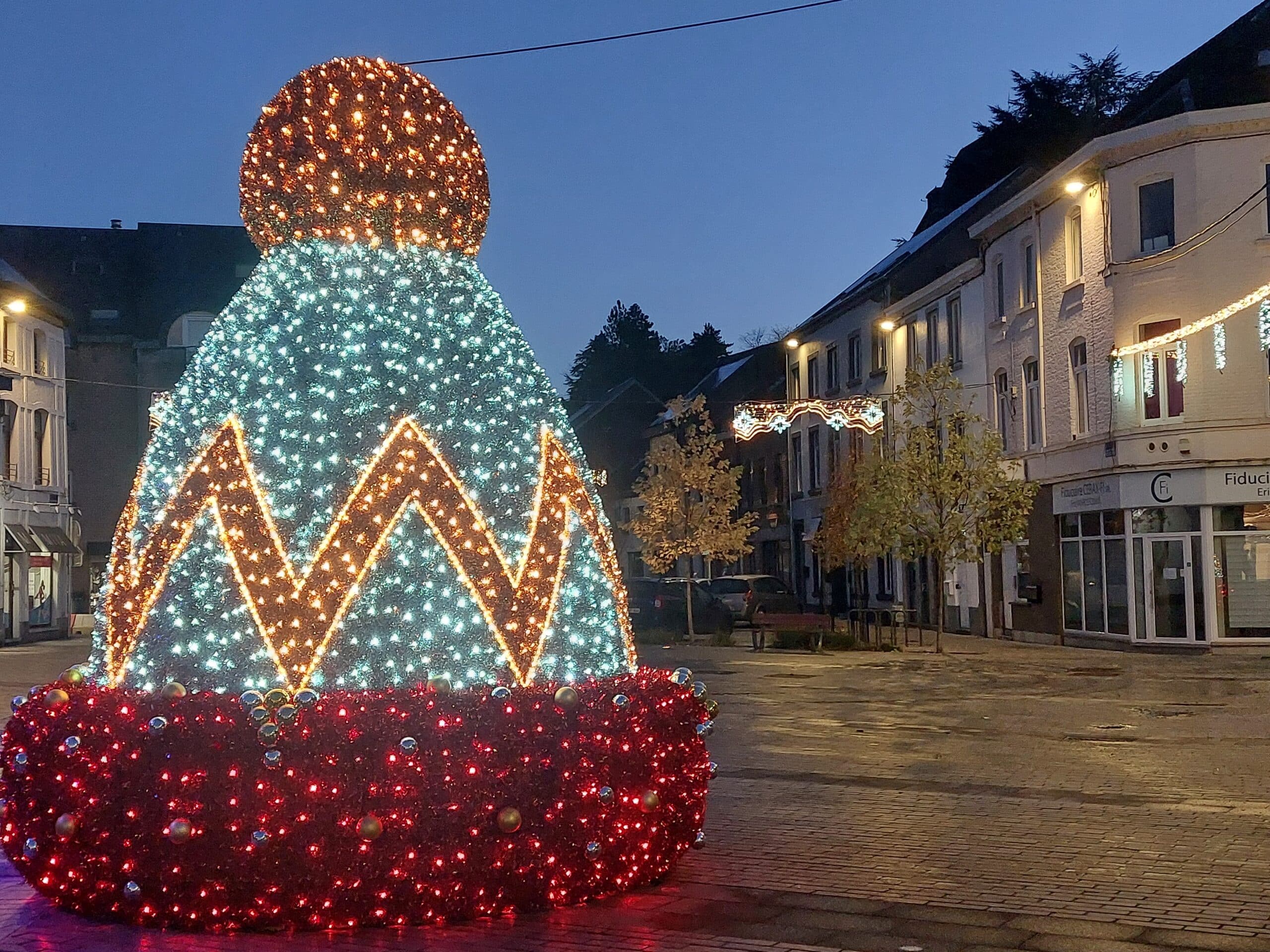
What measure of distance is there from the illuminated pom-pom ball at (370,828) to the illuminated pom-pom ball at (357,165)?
9.68 ft

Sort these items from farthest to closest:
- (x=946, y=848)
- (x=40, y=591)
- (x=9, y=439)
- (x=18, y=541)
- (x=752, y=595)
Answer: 1. (x=40, y=591)
2. (x=9, y=439)
3. (x=18, y=541)
4. (x=752, y=595)
5. (x=946, y=848)

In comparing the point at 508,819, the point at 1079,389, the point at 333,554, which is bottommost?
the point at 508,819

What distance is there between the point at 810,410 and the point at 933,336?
23.0 ft

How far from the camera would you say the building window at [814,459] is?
48.1 metres

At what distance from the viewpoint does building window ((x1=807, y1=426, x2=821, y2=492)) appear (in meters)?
48.1

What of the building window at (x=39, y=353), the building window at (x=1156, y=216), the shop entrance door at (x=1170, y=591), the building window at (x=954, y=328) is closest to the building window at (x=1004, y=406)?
the building window at (x=954, y=328)

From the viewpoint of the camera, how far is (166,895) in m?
6.59

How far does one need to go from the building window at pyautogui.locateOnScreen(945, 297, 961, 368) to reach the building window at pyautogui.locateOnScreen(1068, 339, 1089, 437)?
6582 millimetres

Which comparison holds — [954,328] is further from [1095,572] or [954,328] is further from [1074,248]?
[1095,572]

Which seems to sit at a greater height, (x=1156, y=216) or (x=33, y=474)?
(x=1156, y=216)

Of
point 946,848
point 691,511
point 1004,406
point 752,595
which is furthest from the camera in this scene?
point 752,595

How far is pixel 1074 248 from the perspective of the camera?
28.8 metres

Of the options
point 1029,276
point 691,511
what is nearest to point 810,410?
point 1029,276

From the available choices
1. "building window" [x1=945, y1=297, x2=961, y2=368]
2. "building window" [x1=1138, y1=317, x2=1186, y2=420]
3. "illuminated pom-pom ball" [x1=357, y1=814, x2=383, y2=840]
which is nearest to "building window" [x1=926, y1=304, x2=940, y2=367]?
"building window" [x1=945, y1=297, x2=961, y2=368]
